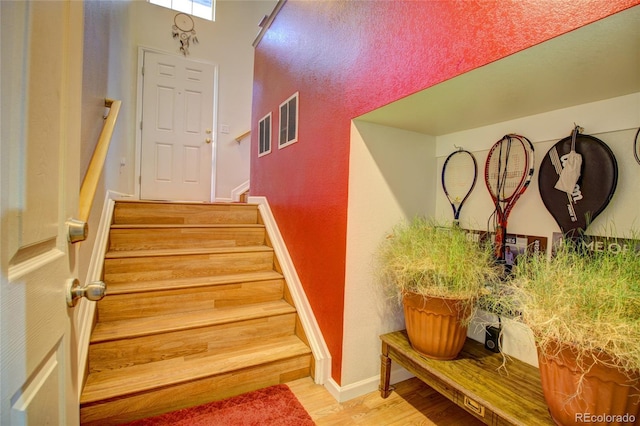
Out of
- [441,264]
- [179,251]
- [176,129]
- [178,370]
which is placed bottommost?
[178,370]

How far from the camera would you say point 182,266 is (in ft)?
6.96

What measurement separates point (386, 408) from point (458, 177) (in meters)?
1.42

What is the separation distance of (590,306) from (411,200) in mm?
1067

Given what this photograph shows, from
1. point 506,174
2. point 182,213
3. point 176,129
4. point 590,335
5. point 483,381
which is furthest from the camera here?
point 176,129

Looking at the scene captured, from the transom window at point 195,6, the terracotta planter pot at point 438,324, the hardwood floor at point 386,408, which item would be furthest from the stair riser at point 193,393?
the transom window at point 195,6

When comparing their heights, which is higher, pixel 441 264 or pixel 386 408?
pixel 441 264

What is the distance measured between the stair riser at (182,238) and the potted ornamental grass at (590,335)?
2.07 metres

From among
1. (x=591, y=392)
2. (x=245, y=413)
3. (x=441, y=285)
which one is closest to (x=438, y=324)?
(x=441, y=285)

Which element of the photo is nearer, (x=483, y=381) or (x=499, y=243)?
(x=483, y=381)

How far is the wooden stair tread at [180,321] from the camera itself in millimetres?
1619

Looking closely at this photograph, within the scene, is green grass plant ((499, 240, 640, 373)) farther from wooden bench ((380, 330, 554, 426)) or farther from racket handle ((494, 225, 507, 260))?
racket handle ((494, 225, 507, 260))

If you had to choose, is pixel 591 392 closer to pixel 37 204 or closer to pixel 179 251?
pixel 37 204

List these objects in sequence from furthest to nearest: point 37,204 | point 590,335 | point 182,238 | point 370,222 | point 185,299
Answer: point 182,238
point 185,299
point 370,222
point 590,335
point 37,204

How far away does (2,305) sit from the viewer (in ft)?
1.26
